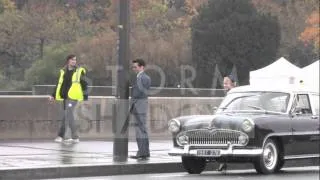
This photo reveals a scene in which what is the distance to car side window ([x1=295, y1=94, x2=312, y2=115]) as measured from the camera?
13258 millimetres

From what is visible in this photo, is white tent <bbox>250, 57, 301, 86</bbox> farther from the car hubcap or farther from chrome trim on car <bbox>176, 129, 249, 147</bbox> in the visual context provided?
chrome trim on car <bbox>176, 129, 249, 147</bbox>

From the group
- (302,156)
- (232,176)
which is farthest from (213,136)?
(302,156)

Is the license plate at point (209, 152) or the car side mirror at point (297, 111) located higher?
the car side mirror at point (297, 111)

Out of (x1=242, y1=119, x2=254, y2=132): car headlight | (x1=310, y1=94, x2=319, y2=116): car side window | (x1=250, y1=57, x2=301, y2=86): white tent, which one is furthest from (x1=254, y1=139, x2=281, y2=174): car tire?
(x1=250, y1=57, x2=301, y2=86): white tent

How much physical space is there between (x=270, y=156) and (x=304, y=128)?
1042 mm

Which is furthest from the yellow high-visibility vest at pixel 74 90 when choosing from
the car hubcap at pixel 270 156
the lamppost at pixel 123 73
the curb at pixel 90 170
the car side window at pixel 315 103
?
the car hubcap at pixel 270 156

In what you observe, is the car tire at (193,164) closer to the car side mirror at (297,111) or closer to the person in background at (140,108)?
the person in background at (140,108)

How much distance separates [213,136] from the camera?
1212 centimetres

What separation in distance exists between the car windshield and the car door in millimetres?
252

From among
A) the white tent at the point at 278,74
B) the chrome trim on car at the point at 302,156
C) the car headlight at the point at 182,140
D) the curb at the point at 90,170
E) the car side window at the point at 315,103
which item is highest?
the white tent at the point at 278,74

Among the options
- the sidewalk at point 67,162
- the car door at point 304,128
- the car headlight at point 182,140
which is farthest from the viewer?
the car door at point 304,128

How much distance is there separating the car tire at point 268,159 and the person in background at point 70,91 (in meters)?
5.35

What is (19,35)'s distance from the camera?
55219 mm

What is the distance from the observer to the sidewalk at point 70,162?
1127cm
